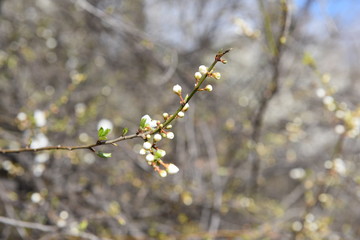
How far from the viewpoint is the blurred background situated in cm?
243

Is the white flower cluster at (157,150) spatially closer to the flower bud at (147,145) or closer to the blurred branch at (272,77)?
the flower bud at (147,145)

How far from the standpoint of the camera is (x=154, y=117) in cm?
411

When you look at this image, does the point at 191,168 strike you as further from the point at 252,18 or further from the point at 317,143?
the point at 317,143

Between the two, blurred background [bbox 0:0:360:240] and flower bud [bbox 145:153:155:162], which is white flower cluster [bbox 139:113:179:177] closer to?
flower bud [bbox 145:153:155:162]

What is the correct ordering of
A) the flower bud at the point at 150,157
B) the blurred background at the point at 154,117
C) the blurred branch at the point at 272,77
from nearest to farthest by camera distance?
the flower bud at the point at 150,157
the blurred branch at the point at 272,77
the blurred background at the point at 154,117

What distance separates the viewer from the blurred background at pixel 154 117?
2.43m

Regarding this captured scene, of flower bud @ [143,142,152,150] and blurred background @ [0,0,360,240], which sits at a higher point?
blurred background @ [0,0,360,240]

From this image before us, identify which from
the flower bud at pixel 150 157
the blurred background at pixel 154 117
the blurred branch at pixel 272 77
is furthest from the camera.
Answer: the blurred background at pixel 154 117

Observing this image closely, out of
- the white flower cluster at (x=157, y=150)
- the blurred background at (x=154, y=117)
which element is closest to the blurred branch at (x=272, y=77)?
the blurred background at (x=154, y=117)

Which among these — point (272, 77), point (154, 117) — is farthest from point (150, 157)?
point (154, 117)

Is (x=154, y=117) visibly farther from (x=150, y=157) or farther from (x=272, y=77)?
(x=150, y=157)

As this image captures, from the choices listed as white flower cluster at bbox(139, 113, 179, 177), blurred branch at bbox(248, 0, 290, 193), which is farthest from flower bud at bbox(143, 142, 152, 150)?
blurred branch at bbox(248, 0, 290, 193)

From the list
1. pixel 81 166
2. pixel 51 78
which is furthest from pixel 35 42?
pixel 81 166

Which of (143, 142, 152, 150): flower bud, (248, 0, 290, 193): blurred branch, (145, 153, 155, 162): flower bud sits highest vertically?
(248, 0, 290, 193): blurred branch
